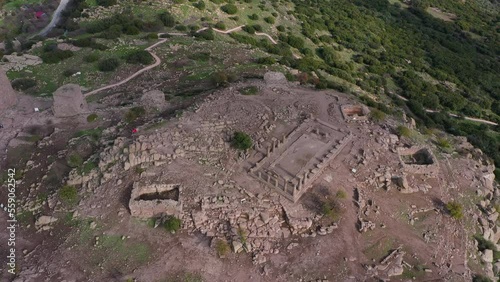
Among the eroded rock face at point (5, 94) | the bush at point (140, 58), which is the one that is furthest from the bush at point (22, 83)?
the bush at point (140, 58)

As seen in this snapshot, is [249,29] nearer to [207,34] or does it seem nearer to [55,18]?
[207,34]

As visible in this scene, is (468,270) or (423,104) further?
(423,104)

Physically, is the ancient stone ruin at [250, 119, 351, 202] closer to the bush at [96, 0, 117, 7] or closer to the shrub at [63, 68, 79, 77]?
the shrub at [63, 68, 79, 77]

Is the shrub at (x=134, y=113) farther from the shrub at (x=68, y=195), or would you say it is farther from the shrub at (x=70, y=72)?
the shrub at (x=70, y=72)

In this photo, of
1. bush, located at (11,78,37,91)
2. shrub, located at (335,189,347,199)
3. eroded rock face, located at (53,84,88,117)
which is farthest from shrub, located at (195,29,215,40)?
shrub, located at (335,189,347,199)

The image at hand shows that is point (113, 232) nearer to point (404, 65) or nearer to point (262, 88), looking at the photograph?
point (262, 88)

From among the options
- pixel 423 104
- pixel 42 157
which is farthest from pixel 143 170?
pixel 423 104
